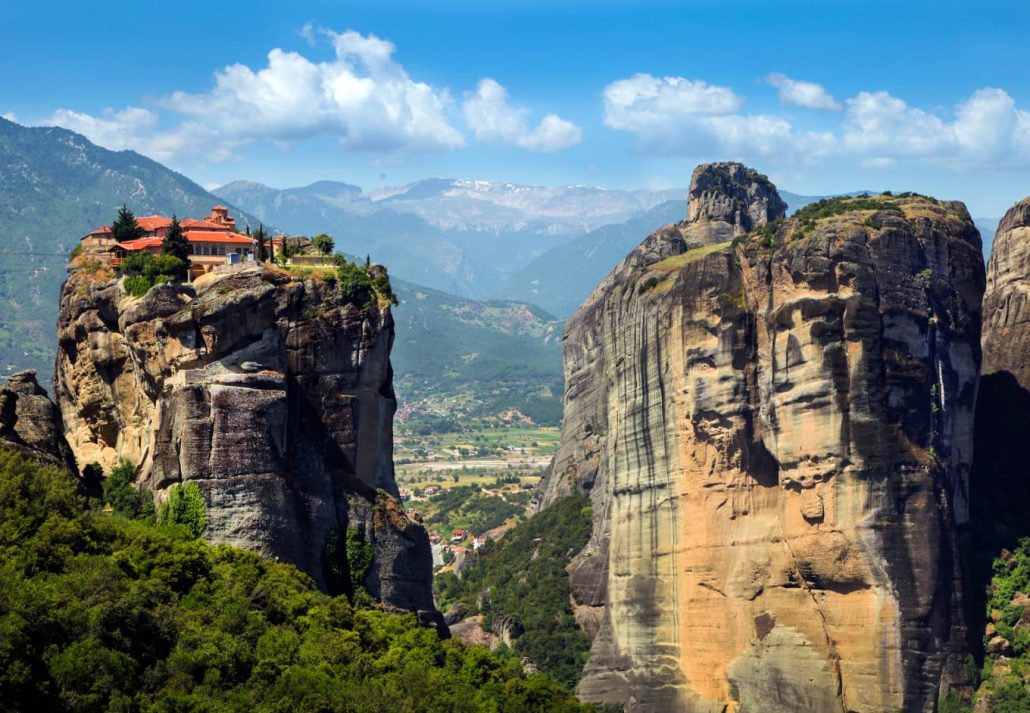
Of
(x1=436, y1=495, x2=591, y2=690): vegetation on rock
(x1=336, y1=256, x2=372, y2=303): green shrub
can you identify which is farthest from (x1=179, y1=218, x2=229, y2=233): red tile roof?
(x1=436, y1=495, x2=591, y2=690): vegetation on rock

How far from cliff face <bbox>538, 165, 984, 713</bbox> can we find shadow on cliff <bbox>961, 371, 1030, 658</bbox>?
2.56 metres

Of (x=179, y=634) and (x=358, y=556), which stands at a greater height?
(x=358, y=556)

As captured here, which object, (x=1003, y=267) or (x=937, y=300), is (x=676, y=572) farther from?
(x=1003, y=267)

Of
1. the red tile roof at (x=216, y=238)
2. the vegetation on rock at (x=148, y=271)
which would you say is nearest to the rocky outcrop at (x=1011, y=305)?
the red tile roof at (x=216, y=238)

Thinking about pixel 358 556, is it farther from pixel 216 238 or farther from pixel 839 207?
pixel 839 207

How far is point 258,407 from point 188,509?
182 inches

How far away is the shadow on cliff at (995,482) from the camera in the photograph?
285 feet

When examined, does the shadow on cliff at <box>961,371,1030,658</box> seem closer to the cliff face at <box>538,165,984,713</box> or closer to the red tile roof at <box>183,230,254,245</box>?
the cliff face at <box>538,165,984,713</box>

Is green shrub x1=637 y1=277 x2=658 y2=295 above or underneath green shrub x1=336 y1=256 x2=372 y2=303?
above

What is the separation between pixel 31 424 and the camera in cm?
6006

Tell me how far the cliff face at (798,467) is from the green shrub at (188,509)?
32.7 metres

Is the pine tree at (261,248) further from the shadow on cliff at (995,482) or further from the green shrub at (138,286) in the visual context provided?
the shadow on cliff at (995,482)

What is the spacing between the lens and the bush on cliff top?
45438 mm

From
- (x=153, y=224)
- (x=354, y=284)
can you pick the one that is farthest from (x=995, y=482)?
(x=153, y=224)
